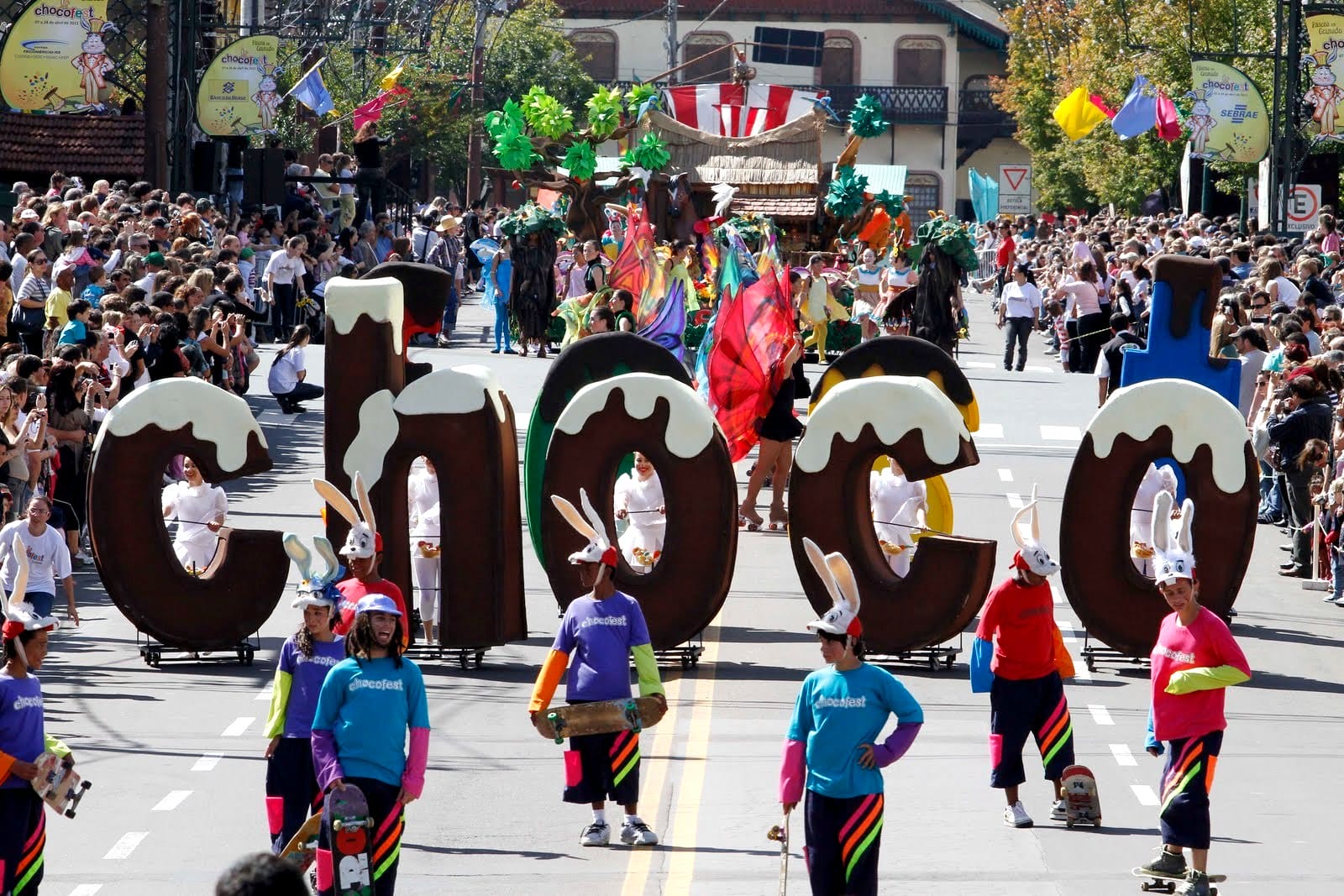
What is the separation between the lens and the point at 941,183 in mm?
78375

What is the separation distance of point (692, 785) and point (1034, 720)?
186 cm

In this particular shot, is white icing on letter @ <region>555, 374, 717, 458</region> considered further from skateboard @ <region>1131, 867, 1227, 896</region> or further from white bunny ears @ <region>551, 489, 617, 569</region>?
skateboard @ <region>1131, 867, 1227, 896</region>

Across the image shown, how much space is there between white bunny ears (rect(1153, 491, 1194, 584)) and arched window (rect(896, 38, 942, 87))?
68416 millimetres

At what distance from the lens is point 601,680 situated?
10695 mm

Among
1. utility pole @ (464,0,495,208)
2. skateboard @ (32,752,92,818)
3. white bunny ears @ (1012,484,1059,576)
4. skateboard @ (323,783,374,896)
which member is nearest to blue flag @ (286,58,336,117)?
utility pole @ (464,0,495,208)

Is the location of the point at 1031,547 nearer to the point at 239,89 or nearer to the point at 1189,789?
the point at 1189,789

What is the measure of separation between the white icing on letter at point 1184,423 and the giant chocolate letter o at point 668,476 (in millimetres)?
2579

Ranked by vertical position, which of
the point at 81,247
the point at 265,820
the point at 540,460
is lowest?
the point at 265,820

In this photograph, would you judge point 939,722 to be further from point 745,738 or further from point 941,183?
point 941,183

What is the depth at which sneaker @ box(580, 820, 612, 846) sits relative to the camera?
1056 centimetres

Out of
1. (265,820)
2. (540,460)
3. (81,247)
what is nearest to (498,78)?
(81,247)

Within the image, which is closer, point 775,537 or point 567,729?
point 567,729

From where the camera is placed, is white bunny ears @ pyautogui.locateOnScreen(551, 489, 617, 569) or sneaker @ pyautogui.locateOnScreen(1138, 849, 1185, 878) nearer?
sneaker @ pyautogui.locateOnScreen(1138, 849, 1185, 878)

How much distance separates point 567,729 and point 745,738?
2.42m
